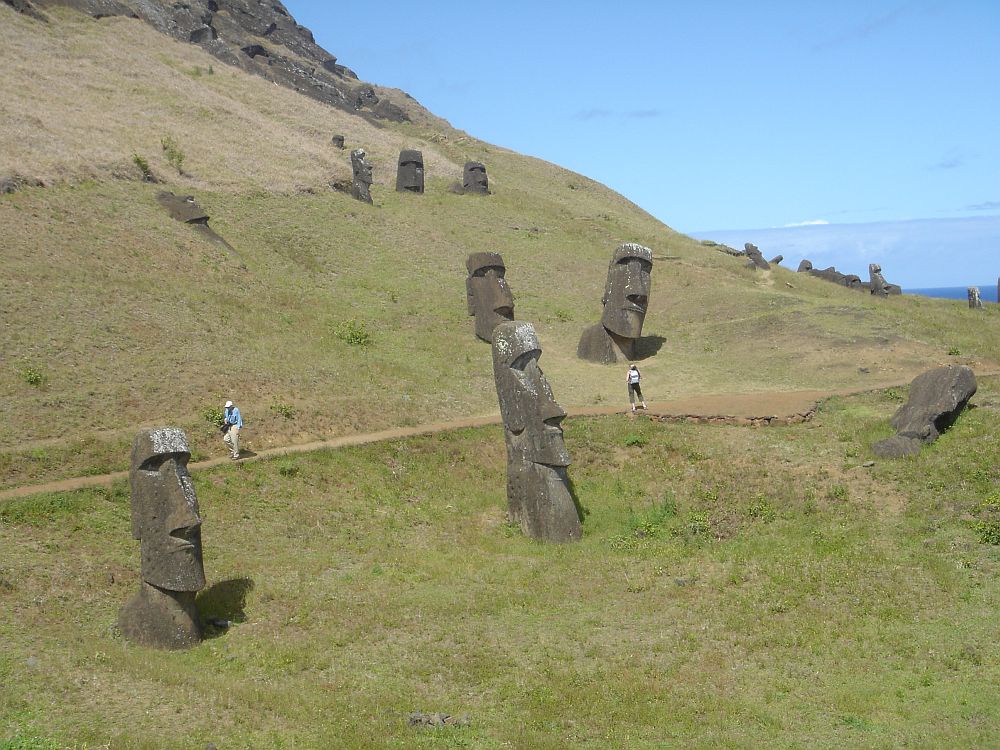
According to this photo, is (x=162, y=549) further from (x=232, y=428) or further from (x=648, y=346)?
(x=648, y=346)

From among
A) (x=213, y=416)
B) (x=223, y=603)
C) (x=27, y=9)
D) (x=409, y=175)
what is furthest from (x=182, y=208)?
(x=27, y=9)

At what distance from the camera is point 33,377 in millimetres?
26188

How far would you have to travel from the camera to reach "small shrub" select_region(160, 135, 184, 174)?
50631 mm

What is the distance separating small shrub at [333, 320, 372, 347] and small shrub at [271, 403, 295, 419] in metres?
7.73

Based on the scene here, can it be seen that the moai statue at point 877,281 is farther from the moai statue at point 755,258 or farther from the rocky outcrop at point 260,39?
the rocky outcrop at point 260,39

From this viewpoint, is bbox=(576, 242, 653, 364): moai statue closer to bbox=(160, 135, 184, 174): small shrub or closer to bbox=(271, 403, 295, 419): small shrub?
bbox=(271, 403, 295, 419): small shrub

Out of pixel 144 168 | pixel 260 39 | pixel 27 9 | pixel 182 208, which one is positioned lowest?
pixel 182 208

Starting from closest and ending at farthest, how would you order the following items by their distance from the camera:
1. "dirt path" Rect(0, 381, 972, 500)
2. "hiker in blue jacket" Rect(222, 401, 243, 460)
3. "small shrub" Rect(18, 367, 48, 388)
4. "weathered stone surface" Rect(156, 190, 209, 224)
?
"hiker in blue jacket" Rect(222, 401, 243, 460) → "small shrub" Rect(18, 367, 48, 388) → "dirt path" Rect(0, 381, 972, 500) → "weathered stone surface" Rect(156, 190, 209, 224)

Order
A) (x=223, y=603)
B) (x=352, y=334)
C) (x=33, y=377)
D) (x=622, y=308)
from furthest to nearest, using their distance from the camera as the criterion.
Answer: (x=622, y=308) < (x=352, y=334) < (x=33, y=377) < (x=223, y=603)

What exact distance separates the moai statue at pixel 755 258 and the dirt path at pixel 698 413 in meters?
30.1

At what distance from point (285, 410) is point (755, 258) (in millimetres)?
42333

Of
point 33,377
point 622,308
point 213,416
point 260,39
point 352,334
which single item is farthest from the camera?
point 260,39

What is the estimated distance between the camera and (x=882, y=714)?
39.5 ft

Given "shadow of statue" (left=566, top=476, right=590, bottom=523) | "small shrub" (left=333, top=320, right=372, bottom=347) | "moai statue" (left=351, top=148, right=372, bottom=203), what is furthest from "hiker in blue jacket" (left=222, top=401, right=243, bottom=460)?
"moai statue" (left=351, top=148, right=372, bottom=203)
